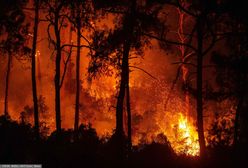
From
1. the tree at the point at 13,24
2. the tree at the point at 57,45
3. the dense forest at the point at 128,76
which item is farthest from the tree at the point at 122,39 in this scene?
the tree at the point at 13,24

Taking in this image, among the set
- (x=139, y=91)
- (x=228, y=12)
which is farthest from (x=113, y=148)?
(x=139, y=91)

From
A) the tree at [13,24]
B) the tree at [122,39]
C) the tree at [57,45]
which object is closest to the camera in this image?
the tree at [122,39]

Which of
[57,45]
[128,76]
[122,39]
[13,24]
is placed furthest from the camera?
[13,24]

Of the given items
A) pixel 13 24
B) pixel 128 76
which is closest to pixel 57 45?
pixel 13 24

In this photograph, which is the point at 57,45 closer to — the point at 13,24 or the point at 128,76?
the point at 13,24

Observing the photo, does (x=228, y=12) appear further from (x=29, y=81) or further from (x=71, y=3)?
(x=29, y=81)

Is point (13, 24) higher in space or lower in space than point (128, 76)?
higher

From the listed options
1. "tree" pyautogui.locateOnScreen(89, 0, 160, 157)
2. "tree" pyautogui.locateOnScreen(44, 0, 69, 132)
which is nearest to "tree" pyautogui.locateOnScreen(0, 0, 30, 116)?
"tree" pyautogui.locateOnScreen(44, 0, 69, 132)

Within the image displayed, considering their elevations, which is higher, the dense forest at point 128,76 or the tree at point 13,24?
the tree at point 13,24

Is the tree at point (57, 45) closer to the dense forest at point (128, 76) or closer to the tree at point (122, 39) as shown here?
the dense forest at point (128, 76)

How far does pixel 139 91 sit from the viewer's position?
4428 centimetres

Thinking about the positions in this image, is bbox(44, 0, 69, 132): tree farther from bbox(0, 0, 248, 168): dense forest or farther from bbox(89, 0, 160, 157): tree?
bbox(89, 0, 160, 157): tree

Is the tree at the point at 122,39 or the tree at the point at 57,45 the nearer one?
the tree at the point at 122,39

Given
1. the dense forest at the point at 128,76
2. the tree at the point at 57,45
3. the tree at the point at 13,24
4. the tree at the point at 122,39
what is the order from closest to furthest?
the dense forest at the point at 128,76 → the tree at the point at 122,39 → the tree at the point at 57,45 → the tree at the point at 13,24
